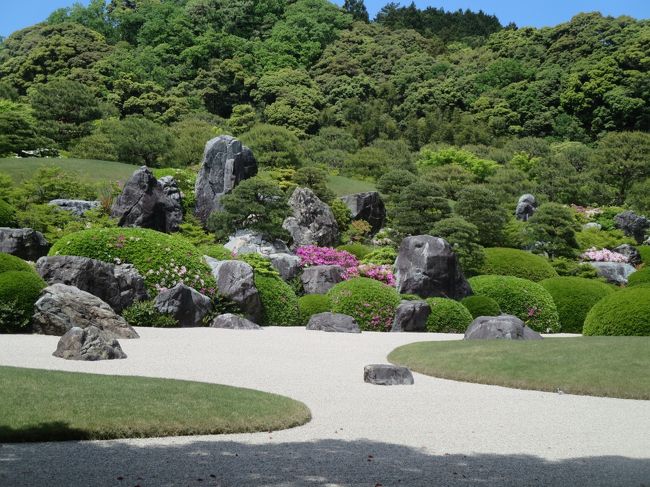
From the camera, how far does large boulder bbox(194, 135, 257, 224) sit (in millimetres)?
24656

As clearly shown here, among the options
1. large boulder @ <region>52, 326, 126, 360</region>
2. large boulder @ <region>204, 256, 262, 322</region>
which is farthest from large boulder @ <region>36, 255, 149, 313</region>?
large boulder @ <region>52, 326, 126, 360</region>

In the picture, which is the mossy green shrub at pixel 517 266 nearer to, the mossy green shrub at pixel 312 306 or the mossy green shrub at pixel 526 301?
the mossy green shrub at pixel 526 301

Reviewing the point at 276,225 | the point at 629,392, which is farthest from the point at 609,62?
the point at 629,392

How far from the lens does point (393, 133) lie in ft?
172

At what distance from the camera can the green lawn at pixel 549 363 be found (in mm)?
8477

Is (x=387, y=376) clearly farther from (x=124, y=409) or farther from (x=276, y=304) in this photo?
(x=276, y=304)

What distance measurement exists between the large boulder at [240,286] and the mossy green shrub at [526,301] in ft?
20.7

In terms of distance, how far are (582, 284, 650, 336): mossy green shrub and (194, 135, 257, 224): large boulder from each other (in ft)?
48.7

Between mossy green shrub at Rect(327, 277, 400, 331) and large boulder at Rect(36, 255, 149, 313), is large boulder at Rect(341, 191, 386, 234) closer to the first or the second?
mossy green shrub at Rect(327, 277, 400, 331)

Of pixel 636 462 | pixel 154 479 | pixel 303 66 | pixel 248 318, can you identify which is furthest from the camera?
pixel 303 66

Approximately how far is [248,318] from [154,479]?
11.3m

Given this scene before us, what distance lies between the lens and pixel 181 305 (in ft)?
46.8

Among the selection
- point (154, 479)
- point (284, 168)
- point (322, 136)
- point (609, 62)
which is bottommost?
point (154, 479)

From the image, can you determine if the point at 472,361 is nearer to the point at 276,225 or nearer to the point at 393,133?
the point at 276,225
